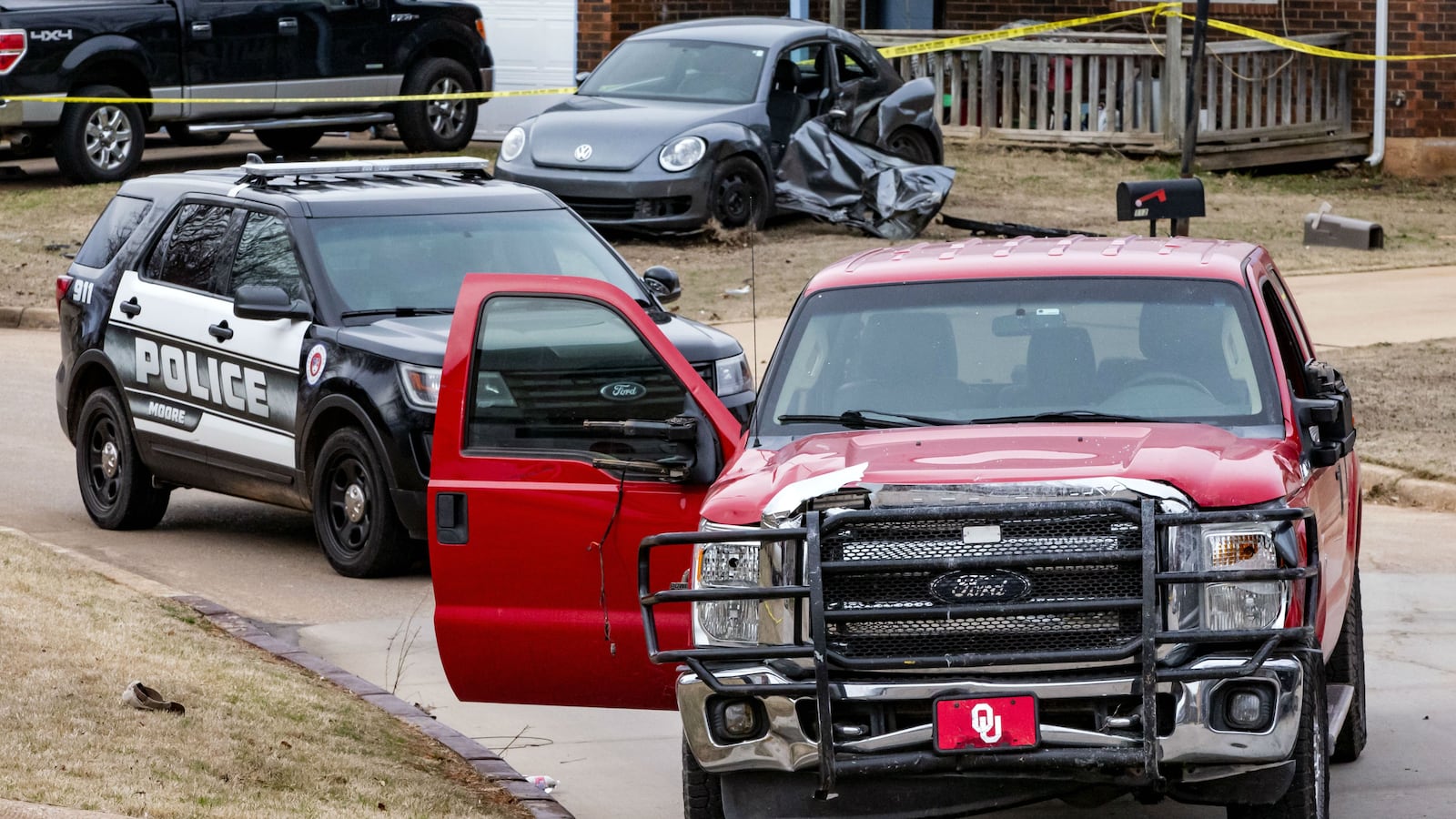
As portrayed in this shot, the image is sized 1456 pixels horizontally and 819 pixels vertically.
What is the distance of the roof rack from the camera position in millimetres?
10883

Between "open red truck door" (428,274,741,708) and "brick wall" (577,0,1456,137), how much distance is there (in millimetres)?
18399

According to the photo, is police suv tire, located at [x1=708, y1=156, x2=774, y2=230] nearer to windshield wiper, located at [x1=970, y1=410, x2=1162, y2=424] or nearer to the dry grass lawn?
the dry grass lawn

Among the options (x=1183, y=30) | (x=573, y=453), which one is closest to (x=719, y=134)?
(x=1183, y=30)

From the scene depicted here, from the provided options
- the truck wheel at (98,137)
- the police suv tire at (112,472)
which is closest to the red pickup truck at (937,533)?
the police suv tire at (112,472)

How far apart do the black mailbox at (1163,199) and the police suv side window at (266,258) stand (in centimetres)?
375

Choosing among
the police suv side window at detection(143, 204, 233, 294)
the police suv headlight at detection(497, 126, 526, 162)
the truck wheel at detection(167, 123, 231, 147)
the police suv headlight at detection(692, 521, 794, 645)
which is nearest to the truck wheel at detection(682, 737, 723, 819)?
the police suv headlight at detection(692, 521, 794, 645)

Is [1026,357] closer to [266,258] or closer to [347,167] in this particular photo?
[266,258]

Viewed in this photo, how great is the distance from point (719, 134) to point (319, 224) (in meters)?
8.21

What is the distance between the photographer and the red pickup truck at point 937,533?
495 centimetres

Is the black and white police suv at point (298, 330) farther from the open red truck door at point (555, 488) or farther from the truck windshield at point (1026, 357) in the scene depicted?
the truck windshield at point (1026, 357)

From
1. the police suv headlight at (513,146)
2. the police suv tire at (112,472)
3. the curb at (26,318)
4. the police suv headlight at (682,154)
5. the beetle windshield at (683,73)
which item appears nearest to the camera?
the police suv tire at (112,472)

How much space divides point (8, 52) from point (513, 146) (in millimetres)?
4809

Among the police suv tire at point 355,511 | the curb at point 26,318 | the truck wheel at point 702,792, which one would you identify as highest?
the truck wheel at point 702,792

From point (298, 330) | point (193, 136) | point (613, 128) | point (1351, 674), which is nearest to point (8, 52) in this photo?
point (193, 136)
